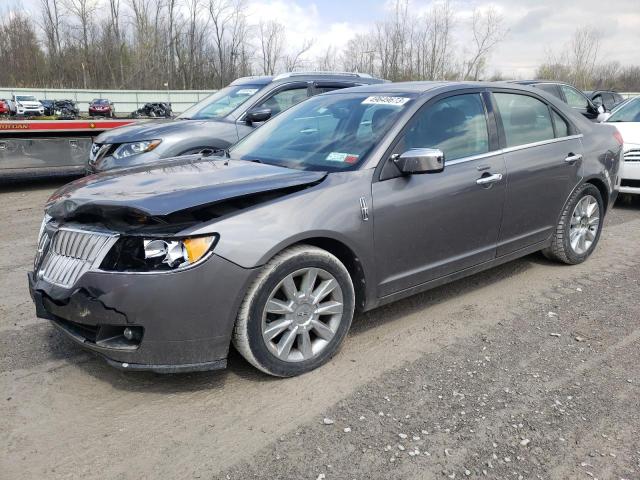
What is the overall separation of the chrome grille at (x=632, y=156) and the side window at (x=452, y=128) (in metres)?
4.68

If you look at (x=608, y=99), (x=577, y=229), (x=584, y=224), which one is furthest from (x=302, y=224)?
(x=608, y=99)

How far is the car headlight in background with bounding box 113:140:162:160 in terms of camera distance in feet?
22.4

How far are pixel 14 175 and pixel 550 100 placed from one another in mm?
10811

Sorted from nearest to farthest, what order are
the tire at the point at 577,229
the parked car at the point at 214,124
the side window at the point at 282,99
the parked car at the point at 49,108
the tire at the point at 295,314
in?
1. the tire at the point at 295,314
2. the tire at the point at 577,229
3. the parked car at the point at 214,124
4. the side window at the point at 282,99
5. the parked car at the point at 49,108

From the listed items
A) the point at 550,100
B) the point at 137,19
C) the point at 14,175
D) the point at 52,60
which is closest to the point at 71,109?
the point at 137,19

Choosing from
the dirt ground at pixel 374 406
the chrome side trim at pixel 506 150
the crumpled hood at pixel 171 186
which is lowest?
the dirt ground at pixel 374 406

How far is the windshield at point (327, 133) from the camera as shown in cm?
362

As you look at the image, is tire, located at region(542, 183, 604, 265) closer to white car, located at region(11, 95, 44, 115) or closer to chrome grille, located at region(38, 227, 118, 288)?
chrome grille, located at region(38, 227, 118, 288)

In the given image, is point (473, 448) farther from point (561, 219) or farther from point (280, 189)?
point (561, 219)

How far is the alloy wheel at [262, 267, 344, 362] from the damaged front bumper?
0.26 metres

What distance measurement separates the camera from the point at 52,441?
103 inches

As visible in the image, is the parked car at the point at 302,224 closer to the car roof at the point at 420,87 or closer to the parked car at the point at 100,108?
the car roof at the point at 420,87

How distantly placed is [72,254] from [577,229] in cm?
440

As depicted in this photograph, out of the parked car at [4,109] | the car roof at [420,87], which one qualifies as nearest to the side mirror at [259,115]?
the car roof at [420,87]
